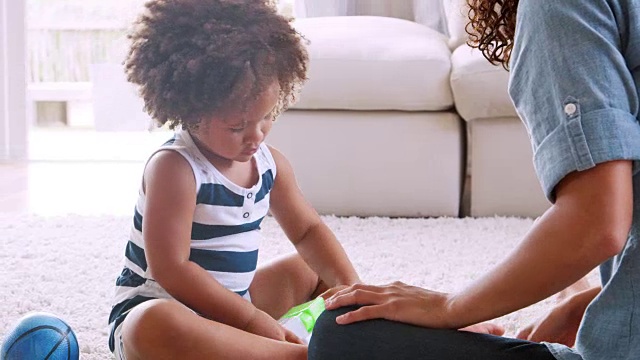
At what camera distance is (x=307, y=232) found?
1.58 m

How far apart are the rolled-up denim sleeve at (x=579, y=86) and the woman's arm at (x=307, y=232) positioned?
2.14ft

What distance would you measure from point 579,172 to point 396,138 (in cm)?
186

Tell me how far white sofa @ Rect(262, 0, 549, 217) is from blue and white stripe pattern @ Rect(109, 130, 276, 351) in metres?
1.28

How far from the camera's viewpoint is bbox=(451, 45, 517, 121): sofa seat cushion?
264 centimetres

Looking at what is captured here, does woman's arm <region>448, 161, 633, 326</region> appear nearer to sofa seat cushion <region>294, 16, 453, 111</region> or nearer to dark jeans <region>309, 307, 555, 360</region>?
dark jeans <region>309, 307, 555, 360</region>

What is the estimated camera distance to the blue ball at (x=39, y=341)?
4.33 feet

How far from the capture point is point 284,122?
2779 mm

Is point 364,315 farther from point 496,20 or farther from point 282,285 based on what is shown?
point 282,285

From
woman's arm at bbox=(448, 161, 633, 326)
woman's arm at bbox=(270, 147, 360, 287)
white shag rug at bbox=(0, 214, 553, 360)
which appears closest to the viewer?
woman's arm at bbox=(448, 161, 633, 326)

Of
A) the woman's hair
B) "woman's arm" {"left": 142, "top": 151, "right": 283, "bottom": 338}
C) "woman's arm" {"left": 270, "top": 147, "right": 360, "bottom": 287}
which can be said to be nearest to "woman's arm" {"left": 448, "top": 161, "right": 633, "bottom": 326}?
the woman's hair

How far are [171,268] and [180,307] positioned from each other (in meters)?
0.06

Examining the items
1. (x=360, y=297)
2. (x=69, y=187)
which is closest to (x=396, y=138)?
(x=69, y=187)

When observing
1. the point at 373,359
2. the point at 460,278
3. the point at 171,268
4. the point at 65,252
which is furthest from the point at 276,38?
the point at 65,252

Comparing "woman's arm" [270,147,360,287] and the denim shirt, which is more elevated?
the denim shirt
